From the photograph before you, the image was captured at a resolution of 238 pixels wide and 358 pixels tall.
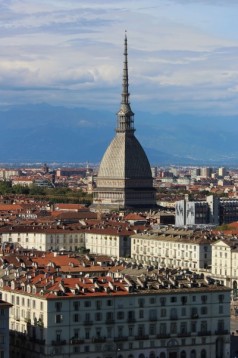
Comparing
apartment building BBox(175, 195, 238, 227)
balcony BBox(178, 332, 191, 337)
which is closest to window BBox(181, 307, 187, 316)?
balcony BBox(178, 332, 191, 337)

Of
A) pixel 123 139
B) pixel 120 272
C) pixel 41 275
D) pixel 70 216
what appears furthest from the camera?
pixel 123 139

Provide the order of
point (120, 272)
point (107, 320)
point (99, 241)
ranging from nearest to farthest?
point (107, 320)
point (120, 272)
point (99, 241)

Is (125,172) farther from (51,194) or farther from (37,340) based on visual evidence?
(37,340)

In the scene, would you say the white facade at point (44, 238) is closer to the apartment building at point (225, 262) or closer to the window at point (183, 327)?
the apartment building at point (225, 262)

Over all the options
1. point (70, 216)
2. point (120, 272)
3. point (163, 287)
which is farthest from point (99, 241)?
point (163, 287)

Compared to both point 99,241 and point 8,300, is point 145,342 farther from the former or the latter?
point 99,241

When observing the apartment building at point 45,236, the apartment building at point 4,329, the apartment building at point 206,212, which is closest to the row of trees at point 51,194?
the apartment building at point 206,212

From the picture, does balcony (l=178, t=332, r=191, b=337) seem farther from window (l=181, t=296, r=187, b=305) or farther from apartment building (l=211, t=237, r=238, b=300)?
apartment building (l=211, t=237, r=238, b=300)

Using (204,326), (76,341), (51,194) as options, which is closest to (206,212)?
(51,194)
